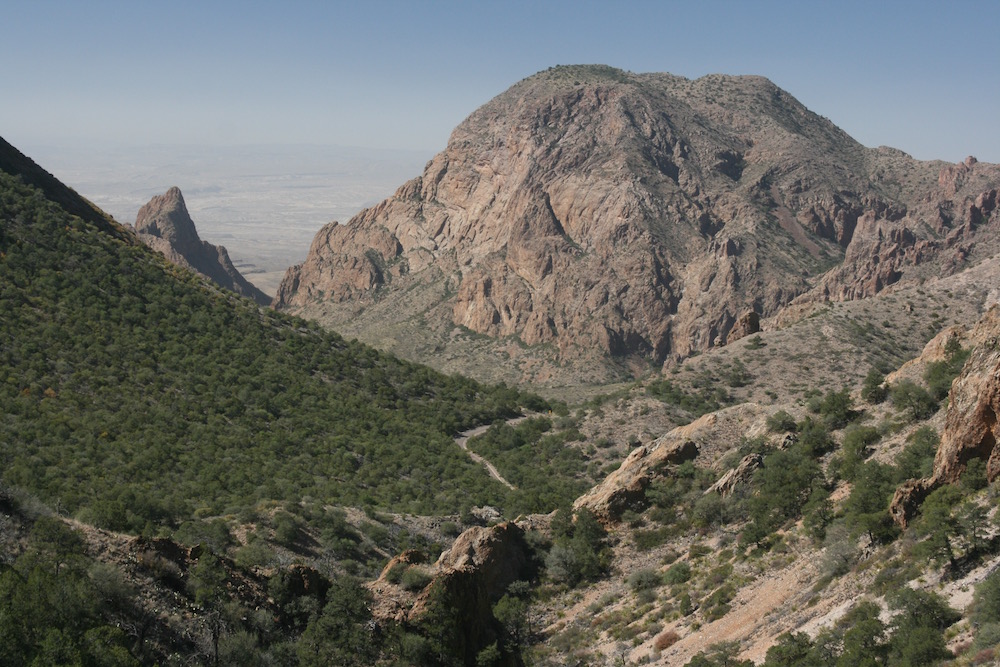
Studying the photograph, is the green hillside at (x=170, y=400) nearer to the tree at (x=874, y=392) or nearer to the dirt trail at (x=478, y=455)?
the dirt trail at (x=478, y=455)

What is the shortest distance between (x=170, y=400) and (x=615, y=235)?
366 ft

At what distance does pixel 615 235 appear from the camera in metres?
162

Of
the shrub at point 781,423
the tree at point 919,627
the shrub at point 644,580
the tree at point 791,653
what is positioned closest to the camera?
the tree at point 919,627

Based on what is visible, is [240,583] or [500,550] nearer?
[240,583]

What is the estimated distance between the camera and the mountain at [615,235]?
490 feet

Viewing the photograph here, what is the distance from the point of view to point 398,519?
52.2 m

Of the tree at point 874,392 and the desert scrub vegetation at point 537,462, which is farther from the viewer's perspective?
the desert scrub vegetation at point 537,462

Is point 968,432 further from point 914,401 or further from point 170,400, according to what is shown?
point 170,400

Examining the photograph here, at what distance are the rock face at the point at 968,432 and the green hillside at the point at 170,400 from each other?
101 ft

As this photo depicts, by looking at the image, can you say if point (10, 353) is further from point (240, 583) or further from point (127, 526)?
point (240, 583)

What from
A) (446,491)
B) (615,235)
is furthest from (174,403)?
(615,235)

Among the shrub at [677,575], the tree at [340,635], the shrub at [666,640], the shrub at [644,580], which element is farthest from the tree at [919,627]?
the tree at [340,635]

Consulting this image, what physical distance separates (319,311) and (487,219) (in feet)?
125

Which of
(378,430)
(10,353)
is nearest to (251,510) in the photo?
(10,353)
